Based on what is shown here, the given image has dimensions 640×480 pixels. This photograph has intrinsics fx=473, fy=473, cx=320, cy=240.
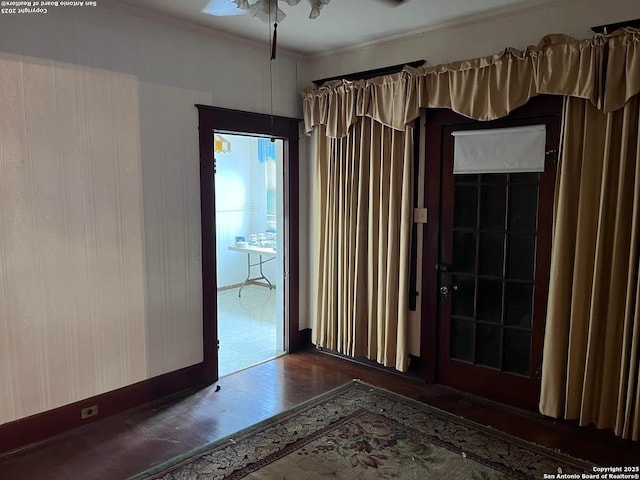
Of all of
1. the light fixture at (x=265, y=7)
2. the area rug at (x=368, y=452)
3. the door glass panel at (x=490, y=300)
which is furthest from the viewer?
the door glass panel at (x=490, y=300)

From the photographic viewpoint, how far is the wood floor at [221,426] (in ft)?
9.30

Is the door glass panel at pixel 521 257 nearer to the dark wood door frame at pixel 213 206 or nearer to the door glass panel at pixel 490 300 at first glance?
the door glass panel at pixel 490 300

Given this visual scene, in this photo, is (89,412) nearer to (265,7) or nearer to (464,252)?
(265,7)

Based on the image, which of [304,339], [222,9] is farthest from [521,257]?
[222,9]

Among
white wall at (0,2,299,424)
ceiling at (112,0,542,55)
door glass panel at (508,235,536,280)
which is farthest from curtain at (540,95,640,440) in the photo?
white wall at (0,2,299,424)

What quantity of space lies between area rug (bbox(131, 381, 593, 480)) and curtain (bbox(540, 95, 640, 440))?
443 millimetres

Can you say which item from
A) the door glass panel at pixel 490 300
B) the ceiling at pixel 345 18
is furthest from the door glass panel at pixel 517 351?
the ceiling at pixel 345 18

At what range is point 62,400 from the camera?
3.14m

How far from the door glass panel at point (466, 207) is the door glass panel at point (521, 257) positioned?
0.33m

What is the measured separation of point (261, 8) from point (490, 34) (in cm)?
177

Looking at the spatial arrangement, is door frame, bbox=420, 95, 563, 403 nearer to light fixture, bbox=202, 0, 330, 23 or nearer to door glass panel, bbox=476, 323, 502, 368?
door glass panel, bbox=476, 323, 502, 368

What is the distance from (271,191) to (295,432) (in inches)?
210

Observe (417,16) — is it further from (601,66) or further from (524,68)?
(601,66)

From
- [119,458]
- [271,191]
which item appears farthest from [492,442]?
[271,191]
